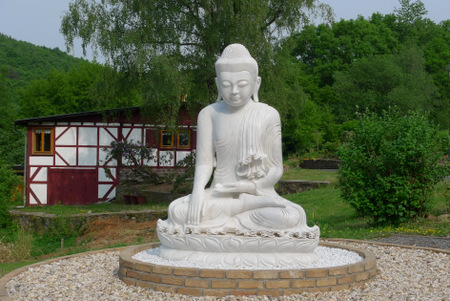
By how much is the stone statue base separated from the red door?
752 inches

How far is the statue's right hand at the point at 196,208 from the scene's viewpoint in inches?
250

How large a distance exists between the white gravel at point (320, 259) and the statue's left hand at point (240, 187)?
3.16 feet

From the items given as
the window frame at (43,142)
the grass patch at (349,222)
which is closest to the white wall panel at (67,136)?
the window frame at (43,142)

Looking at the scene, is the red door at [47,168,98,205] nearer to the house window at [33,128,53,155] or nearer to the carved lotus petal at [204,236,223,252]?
the house window at [33,128,53,155]

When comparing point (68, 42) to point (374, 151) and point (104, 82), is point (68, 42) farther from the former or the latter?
point (374, 151)

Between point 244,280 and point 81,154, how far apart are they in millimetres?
19966

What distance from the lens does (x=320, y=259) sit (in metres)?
6.55

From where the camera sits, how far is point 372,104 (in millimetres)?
39125

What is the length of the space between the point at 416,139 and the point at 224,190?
19.9 feet

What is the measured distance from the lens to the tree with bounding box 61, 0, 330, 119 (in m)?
18.0

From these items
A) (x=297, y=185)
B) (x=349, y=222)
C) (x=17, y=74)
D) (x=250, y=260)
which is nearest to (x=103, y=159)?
(x=297, y=185)

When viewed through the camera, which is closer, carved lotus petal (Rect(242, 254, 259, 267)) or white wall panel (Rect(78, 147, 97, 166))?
carved lotus petal (Rect(242, 254, 259, 267))

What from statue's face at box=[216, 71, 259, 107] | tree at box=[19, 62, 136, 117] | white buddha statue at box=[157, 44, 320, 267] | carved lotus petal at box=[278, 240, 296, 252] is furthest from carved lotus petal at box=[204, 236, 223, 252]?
tree at box=[19, 62, 136, 117]

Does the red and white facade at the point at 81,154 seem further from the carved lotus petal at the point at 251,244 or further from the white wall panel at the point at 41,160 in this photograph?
the carved lotus petal at the point at 251,244
